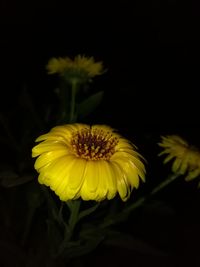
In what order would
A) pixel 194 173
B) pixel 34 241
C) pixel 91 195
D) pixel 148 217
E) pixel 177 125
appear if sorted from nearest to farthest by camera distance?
pixel 91 195 → pixel 194 173 → pixel 34 241 → pixel 148 217 → pixel 177 125

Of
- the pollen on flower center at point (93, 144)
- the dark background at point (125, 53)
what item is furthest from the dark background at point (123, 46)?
the pollen on flower center at point (93, 144)

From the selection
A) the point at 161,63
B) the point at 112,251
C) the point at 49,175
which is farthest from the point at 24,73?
the point at 49,175

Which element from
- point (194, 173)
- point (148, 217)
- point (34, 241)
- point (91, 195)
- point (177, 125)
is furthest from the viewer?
point (177, 125)

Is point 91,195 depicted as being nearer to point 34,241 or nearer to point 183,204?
point 34,241

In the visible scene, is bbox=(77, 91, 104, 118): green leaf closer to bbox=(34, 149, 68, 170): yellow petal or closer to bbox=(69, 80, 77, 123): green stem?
bbox=(69, 80, 77, 123): green stem

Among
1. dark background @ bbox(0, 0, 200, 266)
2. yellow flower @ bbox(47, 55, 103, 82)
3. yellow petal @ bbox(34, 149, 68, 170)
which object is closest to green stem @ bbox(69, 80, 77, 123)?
yellow flower @ bbox(47, 55, 103, 82)

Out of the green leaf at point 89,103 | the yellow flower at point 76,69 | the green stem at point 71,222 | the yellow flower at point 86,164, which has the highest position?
the yellow flower at point 76,69

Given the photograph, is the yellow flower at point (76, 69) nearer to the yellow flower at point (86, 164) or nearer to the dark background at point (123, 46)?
the yellow flower at point (86, 164)
